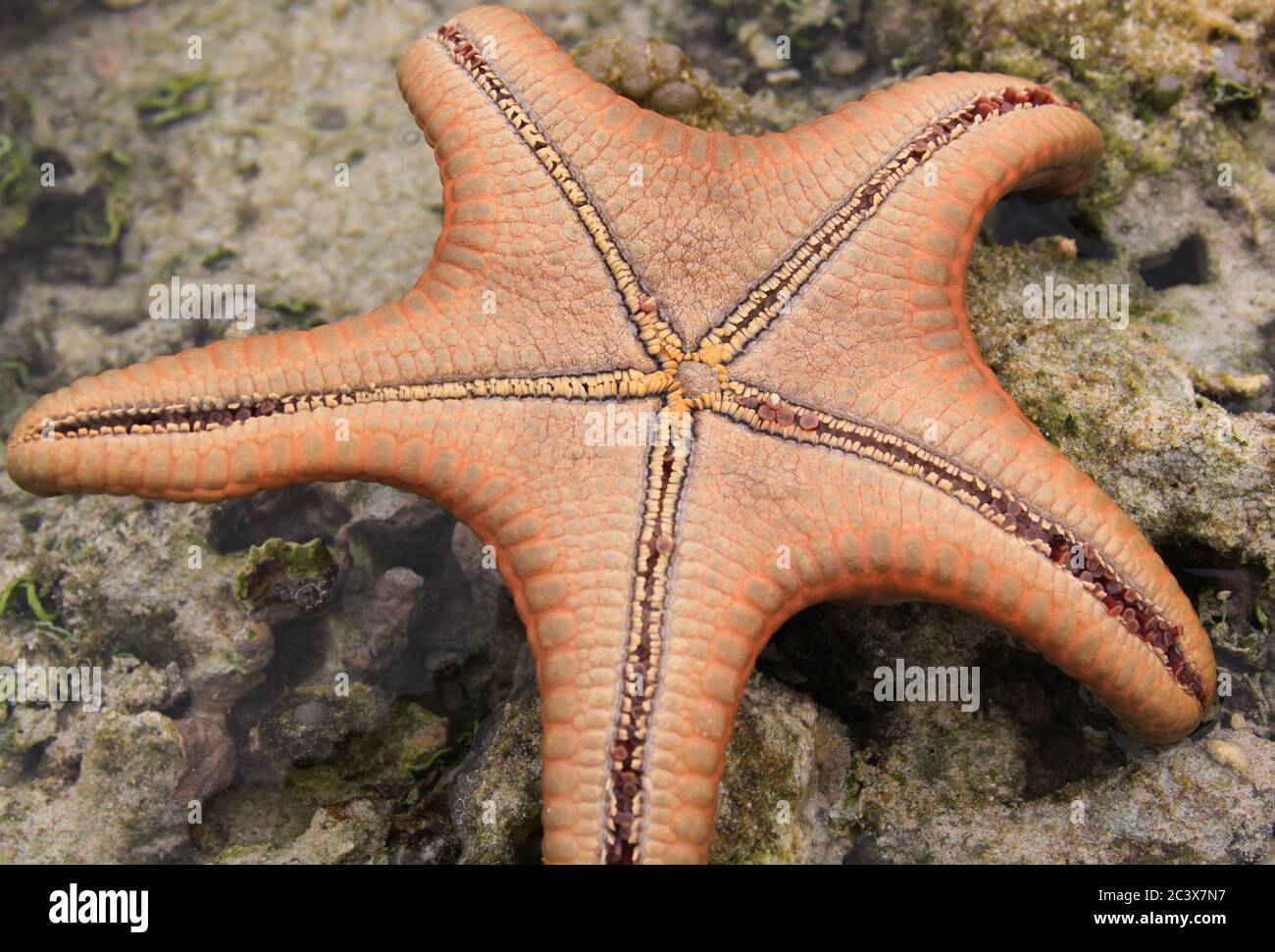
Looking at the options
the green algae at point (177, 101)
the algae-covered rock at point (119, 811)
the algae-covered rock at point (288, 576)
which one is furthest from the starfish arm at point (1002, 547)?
the green algae at point (177, 101)

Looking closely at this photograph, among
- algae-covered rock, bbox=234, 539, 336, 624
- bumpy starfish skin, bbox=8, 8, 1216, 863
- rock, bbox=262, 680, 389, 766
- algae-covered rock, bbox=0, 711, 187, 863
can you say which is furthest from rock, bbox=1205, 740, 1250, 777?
algae-covered rock, bbox=0, 711, 187, 863

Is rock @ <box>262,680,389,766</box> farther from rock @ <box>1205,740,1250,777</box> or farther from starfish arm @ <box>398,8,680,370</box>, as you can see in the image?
rock @ <box>1205,740,1250,777</box>

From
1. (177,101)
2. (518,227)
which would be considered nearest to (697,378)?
(518,227)

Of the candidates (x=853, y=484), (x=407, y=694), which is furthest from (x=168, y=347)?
(x=853, y=484)

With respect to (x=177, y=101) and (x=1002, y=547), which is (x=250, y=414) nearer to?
(x=1002, y=547)

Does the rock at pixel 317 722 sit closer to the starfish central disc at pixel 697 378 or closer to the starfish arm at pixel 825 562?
the starfish arm at pixel 825 562
